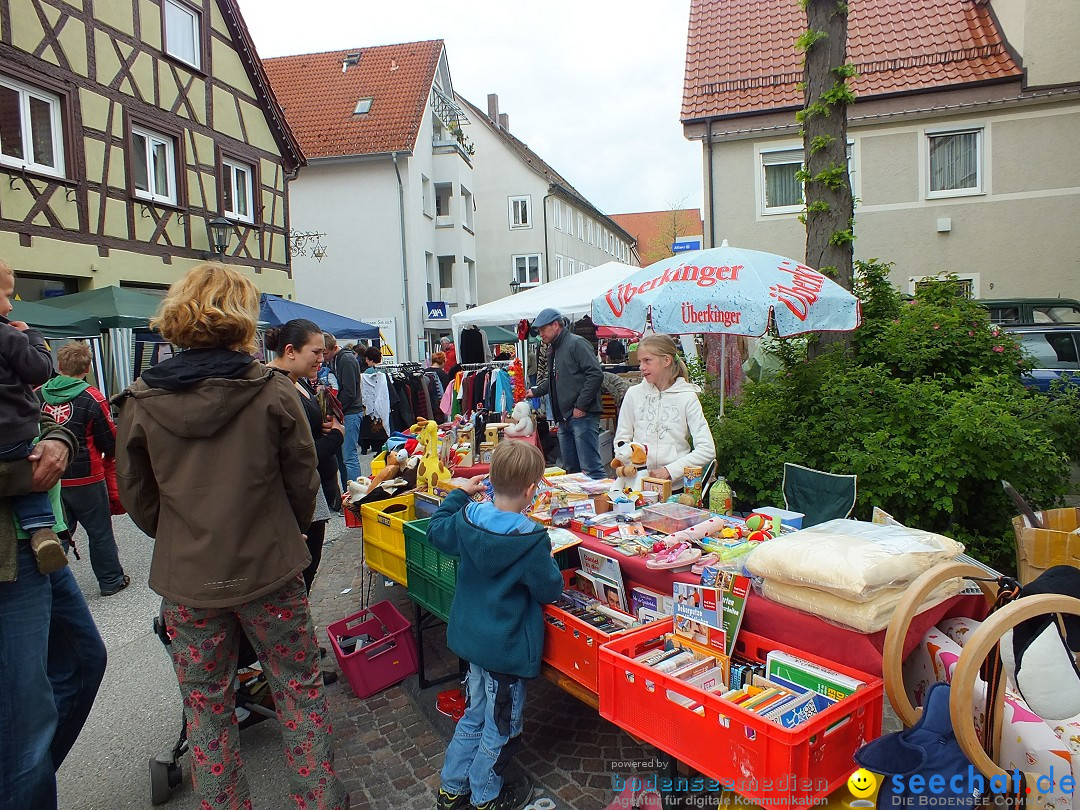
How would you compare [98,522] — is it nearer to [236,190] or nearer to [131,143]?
[131,143]

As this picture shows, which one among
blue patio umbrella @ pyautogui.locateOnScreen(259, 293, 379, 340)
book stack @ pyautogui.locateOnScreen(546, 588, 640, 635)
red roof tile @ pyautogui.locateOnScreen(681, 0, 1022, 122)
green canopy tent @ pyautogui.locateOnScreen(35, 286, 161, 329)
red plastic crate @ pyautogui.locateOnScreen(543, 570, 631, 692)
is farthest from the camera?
red roof tile @ pyautogui.locateOnScreen(681, 0, 1022, 122)

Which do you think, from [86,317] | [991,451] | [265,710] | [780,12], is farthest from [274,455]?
[780,12]

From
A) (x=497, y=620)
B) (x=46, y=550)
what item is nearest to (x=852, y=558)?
(x=497, y=620)

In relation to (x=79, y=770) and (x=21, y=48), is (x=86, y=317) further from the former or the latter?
(x=79, y=770)

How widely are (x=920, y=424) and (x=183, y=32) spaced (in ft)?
50.6

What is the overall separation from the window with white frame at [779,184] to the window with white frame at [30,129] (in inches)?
508

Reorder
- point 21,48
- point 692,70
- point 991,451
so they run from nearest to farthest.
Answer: point 991,451 < point 21,48 < point 692,70

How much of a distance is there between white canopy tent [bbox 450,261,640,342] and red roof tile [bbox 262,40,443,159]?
1329 centimetres

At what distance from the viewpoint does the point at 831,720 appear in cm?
195

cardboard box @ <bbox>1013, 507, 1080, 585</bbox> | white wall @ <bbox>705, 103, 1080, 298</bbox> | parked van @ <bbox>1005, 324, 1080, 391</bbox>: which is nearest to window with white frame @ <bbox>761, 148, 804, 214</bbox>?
white wall @ <bbox>705, 103, 1080, 298</bbox>

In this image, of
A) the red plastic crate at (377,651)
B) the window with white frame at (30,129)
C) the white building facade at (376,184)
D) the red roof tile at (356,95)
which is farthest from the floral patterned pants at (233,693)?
the red roof tile at (356,95)

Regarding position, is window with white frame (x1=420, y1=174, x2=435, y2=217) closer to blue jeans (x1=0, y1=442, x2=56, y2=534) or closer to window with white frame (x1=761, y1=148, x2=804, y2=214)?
window with white frame (x1=761, y1=148, x2=804, y2=214)

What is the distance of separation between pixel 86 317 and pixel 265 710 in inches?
310

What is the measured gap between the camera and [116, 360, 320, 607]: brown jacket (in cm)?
226
